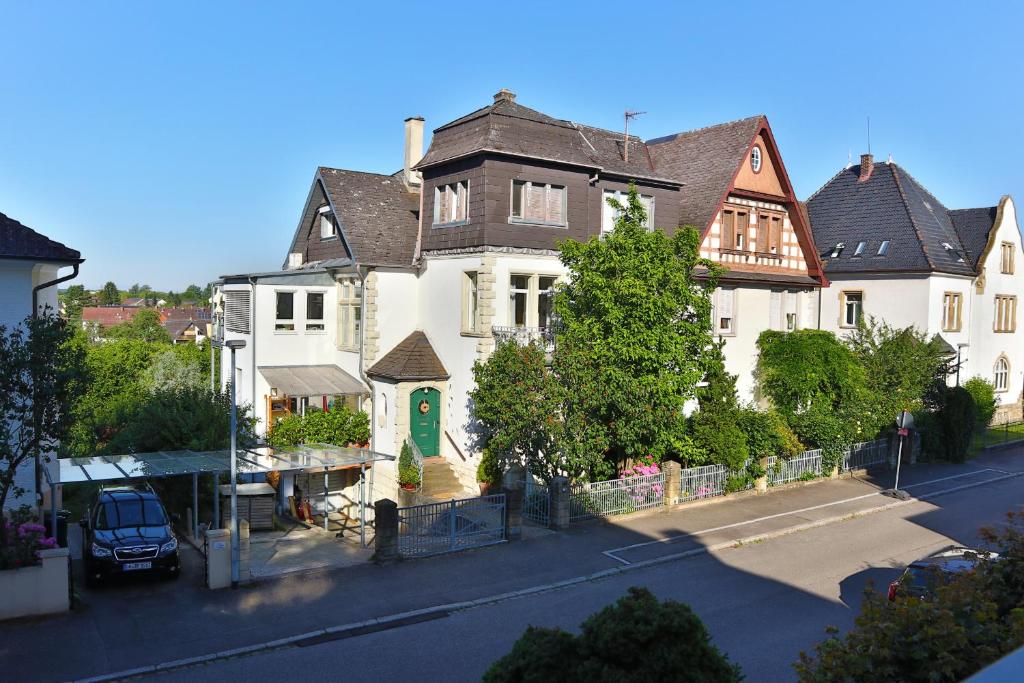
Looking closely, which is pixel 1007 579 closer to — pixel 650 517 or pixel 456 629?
pixel 456 629

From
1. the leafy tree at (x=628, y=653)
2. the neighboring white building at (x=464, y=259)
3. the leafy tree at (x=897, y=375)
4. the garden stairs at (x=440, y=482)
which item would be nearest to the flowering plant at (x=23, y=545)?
the leafy tree at (x=628, y=653)

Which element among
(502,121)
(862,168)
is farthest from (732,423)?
(862,168)

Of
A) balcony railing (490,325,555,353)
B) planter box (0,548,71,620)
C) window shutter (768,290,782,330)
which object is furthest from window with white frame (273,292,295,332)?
window shutter (768,290,782,330)

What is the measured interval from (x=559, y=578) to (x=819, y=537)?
7.13 metres

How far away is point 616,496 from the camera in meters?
19.7

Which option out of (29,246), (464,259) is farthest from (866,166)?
(29,246)

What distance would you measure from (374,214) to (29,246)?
1253cm

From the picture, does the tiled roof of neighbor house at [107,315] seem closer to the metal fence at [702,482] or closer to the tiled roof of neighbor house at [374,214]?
the tiled roof of neighbor house at [374,214]

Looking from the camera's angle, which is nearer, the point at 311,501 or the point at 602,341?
the point at 602,341

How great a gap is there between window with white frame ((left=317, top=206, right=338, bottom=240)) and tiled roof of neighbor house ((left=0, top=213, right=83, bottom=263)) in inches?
479

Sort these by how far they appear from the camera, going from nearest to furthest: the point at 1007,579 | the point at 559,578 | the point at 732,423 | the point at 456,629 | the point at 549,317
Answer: the point at 1007,579 → the point at 456,629 → the point at 559,578 → the point at 732,423 → the point at 549,317

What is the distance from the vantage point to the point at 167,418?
65.3 feet

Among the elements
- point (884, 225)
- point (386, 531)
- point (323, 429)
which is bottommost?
point (386, 531)

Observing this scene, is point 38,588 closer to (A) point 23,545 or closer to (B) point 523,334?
(A) point 23,545
